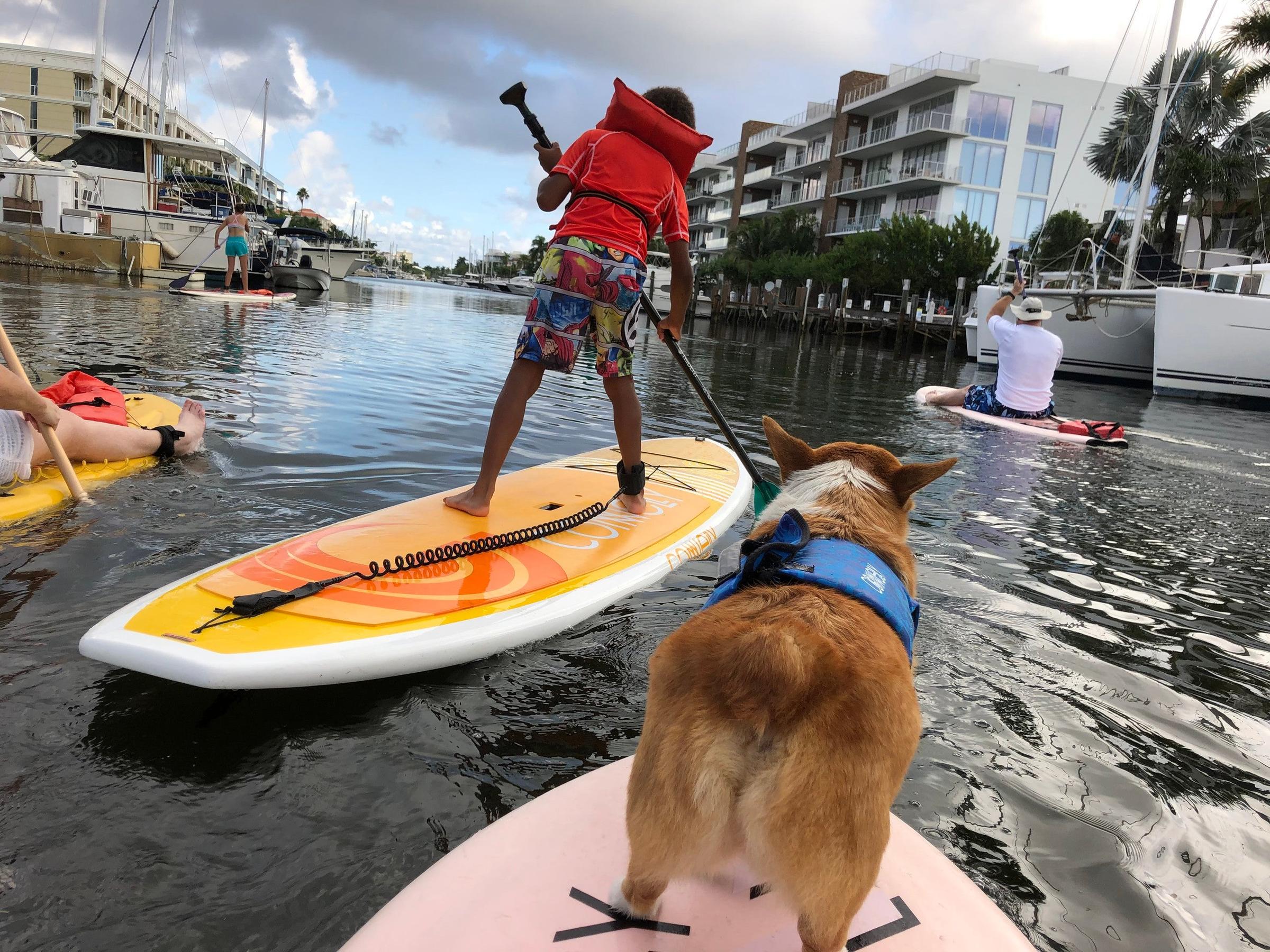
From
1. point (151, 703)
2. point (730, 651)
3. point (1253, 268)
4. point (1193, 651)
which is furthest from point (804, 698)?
point (1253, 268)

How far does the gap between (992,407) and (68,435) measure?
454 inches

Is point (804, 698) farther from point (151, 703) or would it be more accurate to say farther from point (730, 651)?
point (151, 703)

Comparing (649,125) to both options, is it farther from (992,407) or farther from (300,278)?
(300,278)

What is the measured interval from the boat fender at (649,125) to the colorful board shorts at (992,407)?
889cm

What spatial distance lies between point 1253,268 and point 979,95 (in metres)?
33.1

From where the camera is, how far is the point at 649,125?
4.20 meters

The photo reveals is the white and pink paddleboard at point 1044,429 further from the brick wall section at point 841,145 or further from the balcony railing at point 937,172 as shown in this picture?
the brick wall section at point 841,145

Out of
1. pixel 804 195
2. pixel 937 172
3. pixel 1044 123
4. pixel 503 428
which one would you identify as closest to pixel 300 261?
pixel 503 428

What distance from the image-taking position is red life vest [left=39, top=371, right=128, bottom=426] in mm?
5145

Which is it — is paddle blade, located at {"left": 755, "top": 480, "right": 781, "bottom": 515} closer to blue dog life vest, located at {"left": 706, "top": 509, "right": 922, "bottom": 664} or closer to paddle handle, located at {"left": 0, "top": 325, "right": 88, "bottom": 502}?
blue dog life vest, located at {"left": 706, "top": 509, "right": 922, "bottom": 664}

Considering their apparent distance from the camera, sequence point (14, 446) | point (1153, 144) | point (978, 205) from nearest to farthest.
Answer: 1. point (14, 446)
2. point (1153, 144)
3. point (978, 205)

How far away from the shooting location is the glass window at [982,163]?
4822 centimetres

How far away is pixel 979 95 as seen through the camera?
156ft

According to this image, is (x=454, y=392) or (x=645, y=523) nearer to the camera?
(x=645, y=523)
